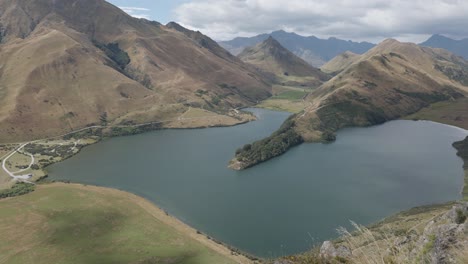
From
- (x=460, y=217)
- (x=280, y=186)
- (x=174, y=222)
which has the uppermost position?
(x=460, y=217)

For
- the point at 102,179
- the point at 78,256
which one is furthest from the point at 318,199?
the point at 102,179

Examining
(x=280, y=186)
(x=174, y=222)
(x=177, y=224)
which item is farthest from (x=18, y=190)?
(x=280, y=186)

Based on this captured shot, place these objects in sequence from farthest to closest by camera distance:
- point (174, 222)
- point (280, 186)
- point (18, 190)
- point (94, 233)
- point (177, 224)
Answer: point (280, 186), point (18, 190), point (174, 222), point (177, 224), point (94, 233)

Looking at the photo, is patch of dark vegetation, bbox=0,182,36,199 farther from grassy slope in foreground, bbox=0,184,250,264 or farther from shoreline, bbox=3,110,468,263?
grassy slope in foreground, bbox=0,184,250,264

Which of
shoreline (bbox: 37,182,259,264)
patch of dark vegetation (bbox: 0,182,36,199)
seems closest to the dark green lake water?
shoreline (bbox: 37,182,259,264)

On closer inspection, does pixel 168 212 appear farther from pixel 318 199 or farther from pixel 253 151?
pixel 253 151

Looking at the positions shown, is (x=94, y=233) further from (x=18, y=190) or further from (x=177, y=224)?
(x=18, y=190)

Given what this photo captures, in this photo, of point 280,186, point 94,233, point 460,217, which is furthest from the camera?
point 280,186
